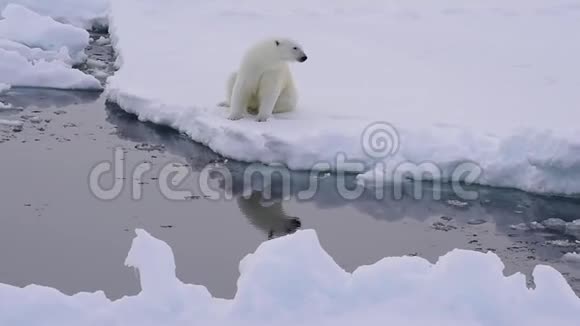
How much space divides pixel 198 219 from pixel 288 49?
2439 millimetres

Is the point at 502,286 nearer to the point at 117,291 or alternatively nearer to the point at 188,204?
the point at 117,291

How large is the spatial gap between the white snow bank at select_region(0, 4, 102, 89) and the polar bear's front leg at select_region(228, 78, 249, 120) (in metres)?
2.43

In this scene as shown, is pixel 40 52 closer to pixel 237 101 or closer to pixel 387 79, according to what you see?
pixel 237 101

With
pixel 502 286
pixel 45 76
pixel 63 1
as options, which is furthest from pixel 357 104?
pixel 63 1

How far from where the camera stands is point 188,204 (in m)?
6.25

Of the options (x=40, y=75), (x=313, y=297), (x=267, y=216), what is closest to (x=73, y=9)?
(x=40, y=75)

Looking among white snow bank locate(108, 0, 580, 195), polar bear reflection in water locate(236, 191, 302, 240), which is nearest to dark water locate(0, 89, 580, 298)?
polar bear reflection in water locate(236, 191, 302, 240)

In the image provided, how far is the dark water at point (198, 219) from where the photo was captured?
203 inches

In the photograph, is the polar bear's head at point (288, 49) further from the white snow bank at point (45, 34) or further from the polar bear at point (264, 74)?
the white snow bank at point (45, 34)

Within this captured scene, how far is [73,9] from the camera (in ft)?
48.1

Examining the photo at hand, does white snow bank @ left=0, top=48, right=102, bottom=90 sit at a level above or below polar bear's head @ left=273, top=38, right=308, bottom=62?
below

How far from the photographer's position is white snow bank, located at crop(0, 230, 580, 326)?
377 cm

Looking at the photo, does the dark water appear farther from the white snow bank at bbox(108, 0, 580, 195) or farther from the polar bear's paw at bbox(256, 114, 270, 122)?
the polar bear's paw at bbox(256, 114, 270, 122)

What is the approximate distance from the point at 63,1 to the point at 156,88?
682 cm
